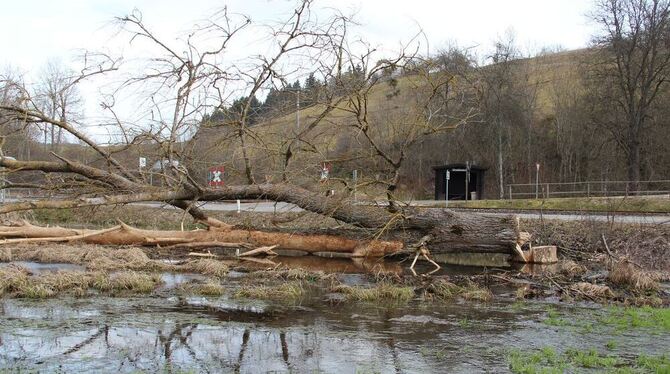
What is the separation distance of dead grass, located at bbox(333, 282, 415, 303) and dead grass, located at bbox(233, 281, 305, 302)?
2.75ft

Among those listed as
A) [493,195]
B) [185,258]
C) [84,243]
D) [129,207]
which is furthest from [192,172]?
[493,195]

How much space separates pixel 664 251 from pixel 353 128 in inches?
350

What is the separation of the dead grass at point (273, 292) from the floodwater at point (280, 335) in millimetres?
273

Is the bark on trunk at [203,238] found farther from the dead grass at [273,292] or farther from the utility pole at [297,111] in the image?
the dead grass at [273,292]

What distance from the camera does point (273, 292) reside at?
10.9 metres

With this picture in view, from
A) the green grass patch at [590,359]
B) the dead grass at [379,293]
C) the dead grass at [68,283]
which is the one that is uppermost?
the dead grass at [68,283]

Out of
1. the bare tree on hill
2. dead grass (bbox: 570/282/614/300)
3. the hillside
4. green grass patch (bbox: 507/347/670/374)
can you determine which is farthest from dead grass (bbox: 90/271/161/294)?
the bare tree on hill

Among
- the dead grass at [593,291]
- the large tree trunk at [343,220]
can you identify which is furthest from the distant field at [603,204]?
the dead grass at [593,291]

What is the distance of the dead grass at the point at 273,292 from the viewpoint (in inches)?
422

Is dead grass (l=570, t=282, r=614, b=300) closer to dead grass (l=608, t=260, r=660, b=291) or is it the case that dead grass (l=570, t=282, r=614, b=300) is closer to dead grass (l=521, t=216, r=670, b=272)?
dead grass (l=608, t=260, r=660, b=291)

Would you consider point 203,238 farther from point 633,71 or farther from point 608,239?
point 633,71

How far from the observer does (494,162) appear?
50750mm

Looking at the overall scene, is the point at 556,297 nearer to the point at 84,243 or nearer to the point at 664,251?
the point at 664,251

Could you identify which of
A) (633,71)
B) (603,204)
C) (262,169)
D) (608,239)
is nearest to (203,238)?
(262,169)
